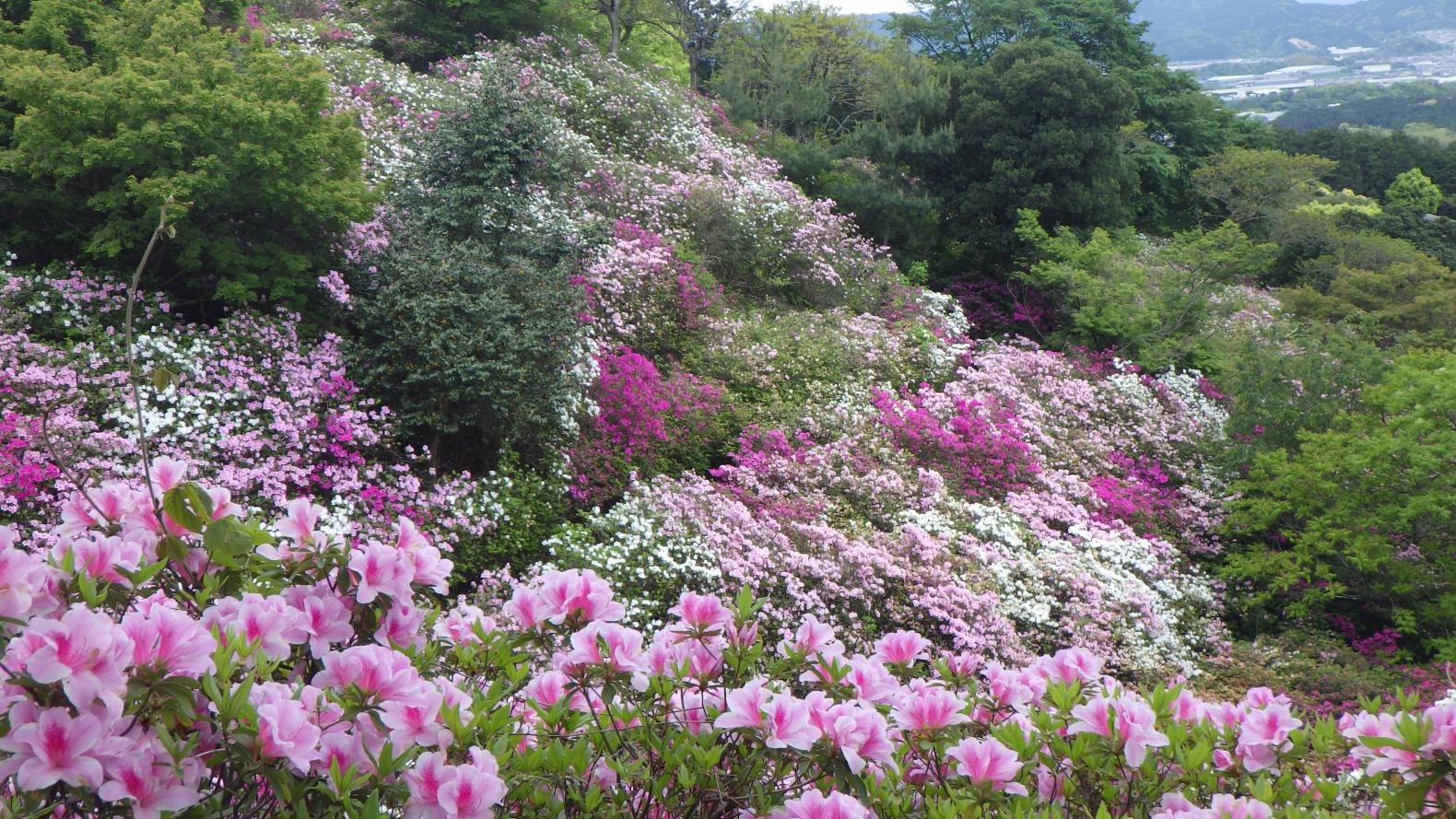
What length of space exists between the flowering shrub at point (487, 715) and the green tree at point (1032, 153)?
41.8 ft

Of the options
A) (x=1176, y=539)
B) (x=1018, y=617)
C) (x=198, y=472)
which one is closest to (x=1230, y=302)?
(x=1176, y=539)

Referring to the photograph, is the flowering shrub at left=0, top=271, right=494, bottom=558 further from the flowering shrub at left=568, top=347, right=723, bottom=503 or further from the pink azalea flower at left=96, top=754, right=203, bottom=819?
the pink azalea flower at left=96, top=754, right=203, bottom=819

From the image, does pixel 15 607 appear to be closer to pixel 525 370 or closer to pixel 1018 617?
pixel 525 370

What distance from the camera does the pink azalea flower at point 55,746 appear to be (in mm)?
1100

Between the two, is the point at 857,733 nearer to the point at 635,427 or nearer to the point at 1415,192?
the point at 635,427

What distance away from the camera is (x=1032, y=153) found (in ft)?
45.3

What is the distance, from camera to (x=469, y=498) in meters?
5.90

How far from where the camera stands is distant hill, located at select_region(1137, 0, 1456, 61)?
208 feet

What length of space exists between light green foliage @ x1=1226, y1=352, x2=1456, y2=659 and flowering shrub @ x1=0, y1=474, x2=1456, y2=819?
5871mm

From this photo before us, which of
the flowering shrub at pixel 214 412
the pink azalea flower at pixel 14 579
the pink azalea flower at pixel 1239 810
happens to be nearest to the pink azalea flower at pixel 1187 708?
the pink azalea flower at pixel 1239 810

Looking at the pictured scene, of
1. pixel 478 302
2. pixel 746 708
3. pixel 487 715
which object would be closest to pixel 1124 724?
pixel 746 708

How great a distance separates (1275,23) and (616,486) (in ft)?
266

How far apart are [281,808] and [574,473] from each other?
17.2 feet

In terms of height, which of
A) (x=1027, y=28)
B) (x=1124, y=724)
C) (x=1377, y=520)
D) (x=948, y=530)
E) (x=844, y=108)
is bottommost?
(x=948, y=530)
